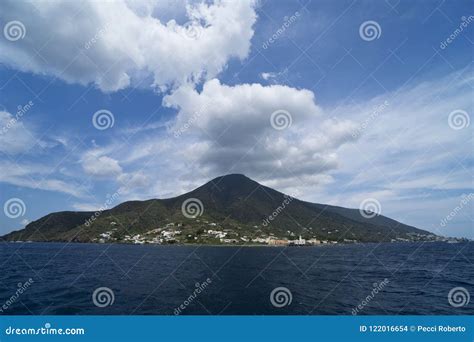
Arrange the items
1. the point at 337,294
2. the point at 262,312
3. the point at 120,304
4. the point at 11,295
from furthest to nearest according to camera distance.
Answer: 1. the point at 337,294
2. the point at 11,295
3. the point at 120,304
4. the point at 262,312

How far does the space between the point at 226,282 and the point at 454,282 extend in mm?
38998

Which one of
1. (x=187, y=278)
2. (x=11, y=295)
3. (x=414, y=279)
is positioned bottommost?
(x=11, y=295)

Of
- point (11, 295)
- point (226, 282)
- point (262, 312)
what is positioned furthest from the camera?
point (226, 282)

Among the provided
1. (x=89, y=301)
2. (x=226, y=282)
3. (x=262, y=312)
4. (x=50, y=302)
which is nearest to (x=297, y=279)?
(x=226, y=282)

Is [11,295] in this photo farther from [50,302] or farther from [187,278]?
[187,278]

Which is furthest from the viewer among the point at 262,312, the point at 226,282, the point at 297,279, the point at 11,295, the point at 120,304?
the point at 297,279

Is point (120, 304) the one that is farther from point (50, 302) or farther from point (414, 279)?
point (414, 279)

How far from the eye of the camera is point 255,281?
4872 centimetres

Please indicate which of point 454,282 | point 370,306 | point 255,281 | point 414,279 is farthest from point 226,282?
point 454,282

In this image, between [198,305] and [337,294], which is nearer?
[198,305]

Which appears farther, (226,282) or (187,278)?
(187,278)

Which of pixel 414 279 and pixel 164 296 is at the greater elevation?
pixel 414 279

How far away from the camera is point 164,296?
36.2 metres

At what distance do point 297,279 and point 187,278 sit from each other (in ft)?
62.0
